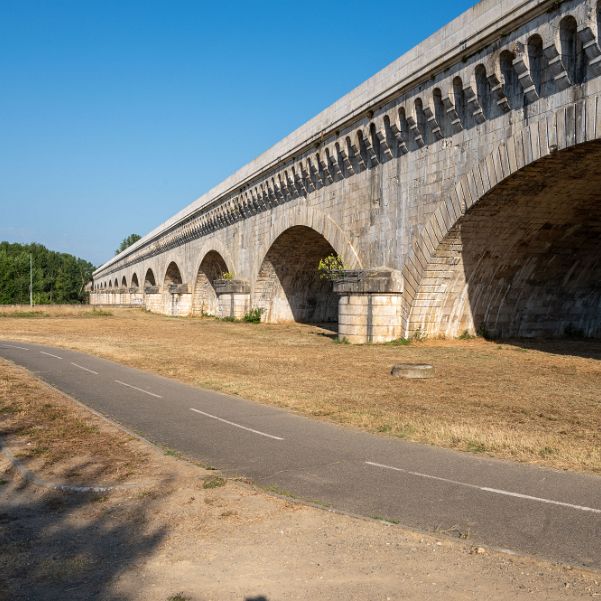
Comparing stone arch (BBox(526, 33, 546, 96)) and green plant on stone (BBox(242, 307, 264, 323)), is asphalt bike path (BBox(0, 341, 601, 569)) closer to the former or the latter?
stone arch (BBox(526, 33, 546, 96))

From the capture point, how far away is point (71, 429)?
24.0 feet

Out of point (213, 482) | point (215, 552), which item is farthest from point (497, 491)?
point (215, 552)

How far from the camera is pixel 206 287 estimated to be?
43969 millimetres

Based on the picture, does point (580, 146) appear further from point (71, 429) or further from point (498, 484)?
point (71, 429)

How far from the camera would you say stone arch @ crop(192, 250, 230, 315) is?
135 feet

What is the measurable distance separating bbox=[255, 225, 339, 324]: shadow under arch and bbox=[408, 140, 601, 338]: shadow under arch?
985 centimetres

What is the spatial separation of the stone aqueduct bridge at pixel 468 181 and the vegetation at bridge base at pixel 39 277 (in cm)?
7883

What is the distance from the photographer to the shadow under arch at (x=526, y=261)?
1390 centimetres

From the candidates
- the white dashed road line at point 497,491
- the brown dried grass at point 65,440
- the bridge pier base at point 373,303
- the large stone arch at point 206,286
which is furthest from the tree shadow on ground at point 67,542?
the large stone arch at point 206,286

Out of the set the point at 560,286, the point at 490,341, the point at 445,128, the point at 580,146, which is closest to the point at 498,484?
the point at 580,146

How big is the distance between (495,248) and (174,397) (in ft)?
33.3

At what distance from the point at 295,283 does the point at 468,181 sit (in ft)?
55.9

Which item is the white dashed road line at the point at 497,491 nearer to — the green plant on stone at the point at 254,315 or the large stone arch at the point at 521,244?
the large stone arch at the point at 521,244

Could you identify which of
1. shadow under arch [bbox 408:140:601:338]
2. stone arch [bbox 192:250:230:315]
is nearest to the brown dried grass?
shadow under arch [bbox 408:140:601:338]
